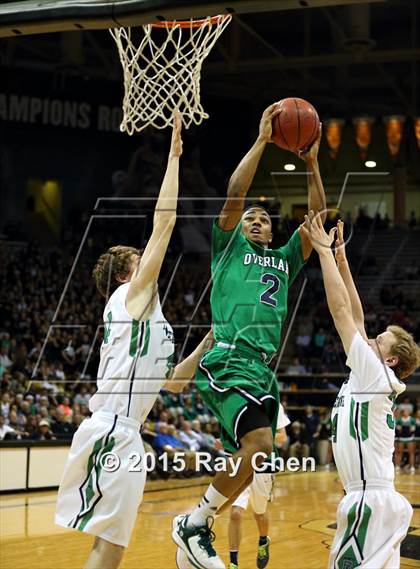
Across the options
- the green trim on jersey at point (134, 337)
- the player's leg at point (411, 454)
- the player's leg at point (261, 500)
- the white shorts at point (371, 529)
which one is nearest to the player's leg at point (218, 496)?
the white shorts at point (371, 529)

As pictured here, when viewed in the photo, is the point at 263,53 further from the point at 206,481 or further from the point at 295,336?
the point at 206,481

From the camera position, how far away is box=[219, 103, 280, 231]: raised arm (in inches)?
183

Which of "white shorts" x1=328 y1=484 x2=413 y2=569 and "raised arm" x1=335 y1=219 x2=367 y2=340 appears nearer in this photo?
"white shorts" x1=328 y1=484 x2=413 y2=569

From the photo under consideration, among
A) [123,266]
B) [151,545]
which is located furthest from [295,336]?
[123,266]

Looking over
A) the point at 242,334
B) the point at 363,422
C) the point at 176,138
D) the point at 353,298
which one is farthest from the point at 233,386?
the point at 176,138

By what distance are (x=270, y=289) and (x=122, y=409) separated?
3.43 feet

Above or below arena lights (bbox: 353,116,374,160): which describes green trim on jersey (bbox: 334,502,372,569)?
below

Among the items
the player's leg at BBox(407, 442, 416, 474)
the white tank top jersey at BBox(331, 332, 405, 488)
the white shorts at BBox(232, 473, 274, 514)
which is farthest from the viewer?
the player's leg at BBox(407, 442, 416, 474)

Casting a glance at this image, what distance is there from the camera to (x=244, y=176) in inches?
183

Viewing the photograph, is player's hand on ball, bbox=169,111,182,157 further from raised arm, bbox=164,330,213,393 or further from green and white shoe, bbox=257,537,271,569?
green and white shoe, bbox=257,537,271,569

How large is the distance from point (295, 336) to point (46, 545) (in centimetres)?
1194

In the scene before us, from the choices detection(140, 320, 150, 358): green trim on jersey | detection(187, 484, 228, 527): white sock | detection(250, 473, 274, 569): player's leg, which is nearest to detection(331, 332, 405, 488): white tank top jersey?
detection(187, 484, 228, 527): white sock

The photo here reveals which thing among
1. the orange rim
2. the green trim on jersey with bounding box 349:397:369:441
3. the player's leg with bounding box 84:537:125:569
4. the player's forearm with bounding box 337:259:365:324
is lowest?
the player's leg with bounding box 84:537:125:569

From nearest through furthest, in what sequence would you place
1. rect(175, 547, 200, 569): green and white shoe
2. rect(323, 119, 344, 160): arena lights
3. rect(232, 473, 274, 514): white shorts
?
rect(175, 547, 200, 569): green and white shoe, rect(232, 473, 274, 514): white shorts, rect(323, 119, 344, 160): arena lights
